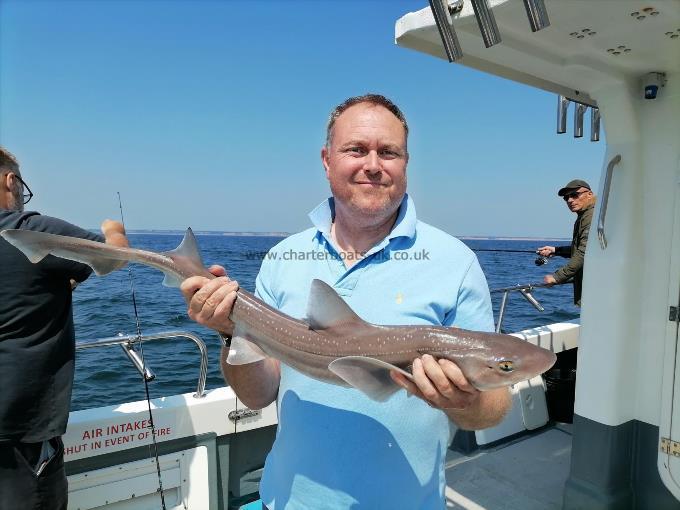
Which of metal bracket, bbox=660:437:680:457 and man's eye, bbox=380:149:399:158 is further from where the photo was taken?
metal bracket, bbox=660:437:680:457

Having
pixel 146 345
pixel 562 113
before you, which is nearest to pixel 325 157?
pixel 562 113

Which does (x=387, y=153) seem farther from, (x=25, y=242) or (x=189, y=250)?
(x=25, y=242)

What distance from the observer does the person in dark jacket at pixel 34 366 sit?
10.1 feet

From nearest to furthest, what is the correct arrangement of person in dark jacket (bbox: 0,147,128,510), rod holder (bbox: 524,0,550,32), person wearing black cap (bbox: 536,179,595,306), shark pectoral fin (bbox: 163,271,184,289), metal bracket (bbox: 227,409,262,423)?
rod holder (bbox: 524,0,550,32) → shark pectoral fin (bbox: 163,271,184,289) → person in dark jacket (bbox: 0,147,128,510) → metal bracket (bbox: 227,409,262,423) → person wearing black cap (bbox: 536,179,595,306)

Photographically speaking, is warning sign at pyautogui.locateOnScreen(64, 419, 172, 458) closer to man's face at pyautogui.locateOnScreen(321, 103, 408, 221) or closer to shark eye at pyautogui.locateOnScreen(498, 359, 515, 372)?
man's face at pyautogui.locateOnScreen(321, 103, 408, 221)

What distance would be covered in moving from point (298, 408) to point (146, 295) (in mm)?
22882

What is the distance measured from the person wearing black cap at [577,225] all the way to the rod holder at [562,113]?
284 cm

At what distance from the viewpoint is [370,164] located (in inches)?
92.0

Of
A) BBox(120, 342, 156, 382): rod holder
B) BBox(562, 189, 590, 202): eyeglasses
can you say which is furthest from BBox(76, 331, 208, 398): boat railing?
BBox(562, 189, 590, 202): eyeglasses

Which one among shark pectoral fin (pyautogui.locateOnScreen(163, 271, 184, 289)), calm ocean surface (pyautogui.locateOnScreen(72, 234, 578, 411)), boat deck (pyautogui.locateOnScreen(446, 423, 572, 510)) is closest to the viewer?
shark pectoral fin (pyautogui.locateOnScreen(163, 271, 184, 289))

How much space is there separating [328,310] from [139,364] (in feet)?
7.02

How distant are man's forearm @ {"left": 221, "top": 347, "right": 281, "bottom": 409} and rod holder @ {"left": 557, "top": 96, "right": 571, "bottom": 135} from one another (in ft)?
10.5

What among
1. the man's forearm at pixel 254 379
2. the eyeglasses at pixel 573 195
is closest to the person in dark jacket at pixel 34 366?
the man's forearm at pixel 254 379

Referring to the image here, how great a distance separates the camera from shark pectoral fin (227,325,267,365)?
227cm
